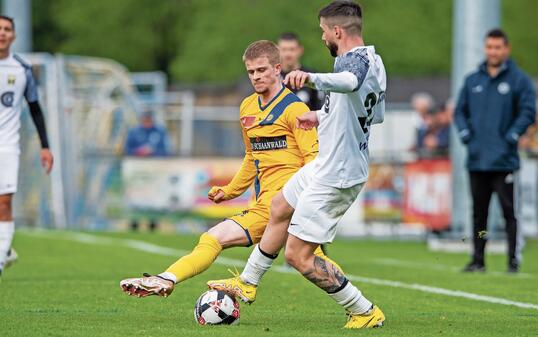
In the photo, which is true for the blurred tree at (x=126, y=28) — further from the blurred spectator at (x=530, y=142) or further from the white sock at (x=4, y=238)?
the white sock at (x=4, y=238)

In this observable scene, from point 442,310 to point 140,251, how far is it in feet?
26.3

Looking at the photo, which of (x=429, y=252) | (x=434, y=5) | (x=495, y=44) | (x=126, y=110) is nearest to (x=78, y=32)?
(x=434, y=5)

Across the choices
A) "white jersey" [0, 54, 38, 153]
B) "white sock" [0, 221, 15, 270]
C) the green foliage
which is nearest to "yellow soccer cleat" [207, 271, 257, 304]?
"white sock" [0, 221, 15, 270]

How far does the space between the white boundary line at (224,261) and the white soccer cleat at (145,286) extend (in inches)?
125

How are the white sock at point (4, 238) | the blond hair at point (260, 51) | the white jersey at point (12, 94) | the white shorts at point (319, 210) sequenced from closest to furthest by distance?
the white shorts at point (319, 210)
the blond hair at point (260, 51)
the white sock at point (4, 238)
the white jersey at point (12, 94)

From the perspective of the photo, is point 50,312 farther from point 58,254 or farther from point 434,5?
point 434,5

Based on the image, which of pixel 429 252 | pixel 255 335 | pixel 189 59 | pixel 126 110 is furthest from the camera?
pixel 189 59

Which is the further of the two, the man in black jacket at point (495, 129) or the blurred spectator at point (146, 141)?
the blurred spectator at point (146, 141)

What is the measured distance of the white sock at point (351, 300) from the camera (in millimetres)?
8461

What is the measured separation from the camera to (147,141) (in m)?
23.5

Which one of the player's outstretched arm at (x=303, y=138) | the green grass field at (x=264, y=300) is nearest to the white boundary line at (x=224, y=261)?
the green grass field at (x=264, y=300)

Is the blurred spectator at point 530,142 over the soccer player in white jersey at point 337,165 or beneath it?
beneath

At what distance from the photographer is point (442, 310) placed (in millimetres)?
9906

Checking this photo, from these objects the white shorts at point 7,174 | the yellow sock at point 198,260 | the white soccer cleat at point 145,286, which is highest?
the white shorts at point 7,174
